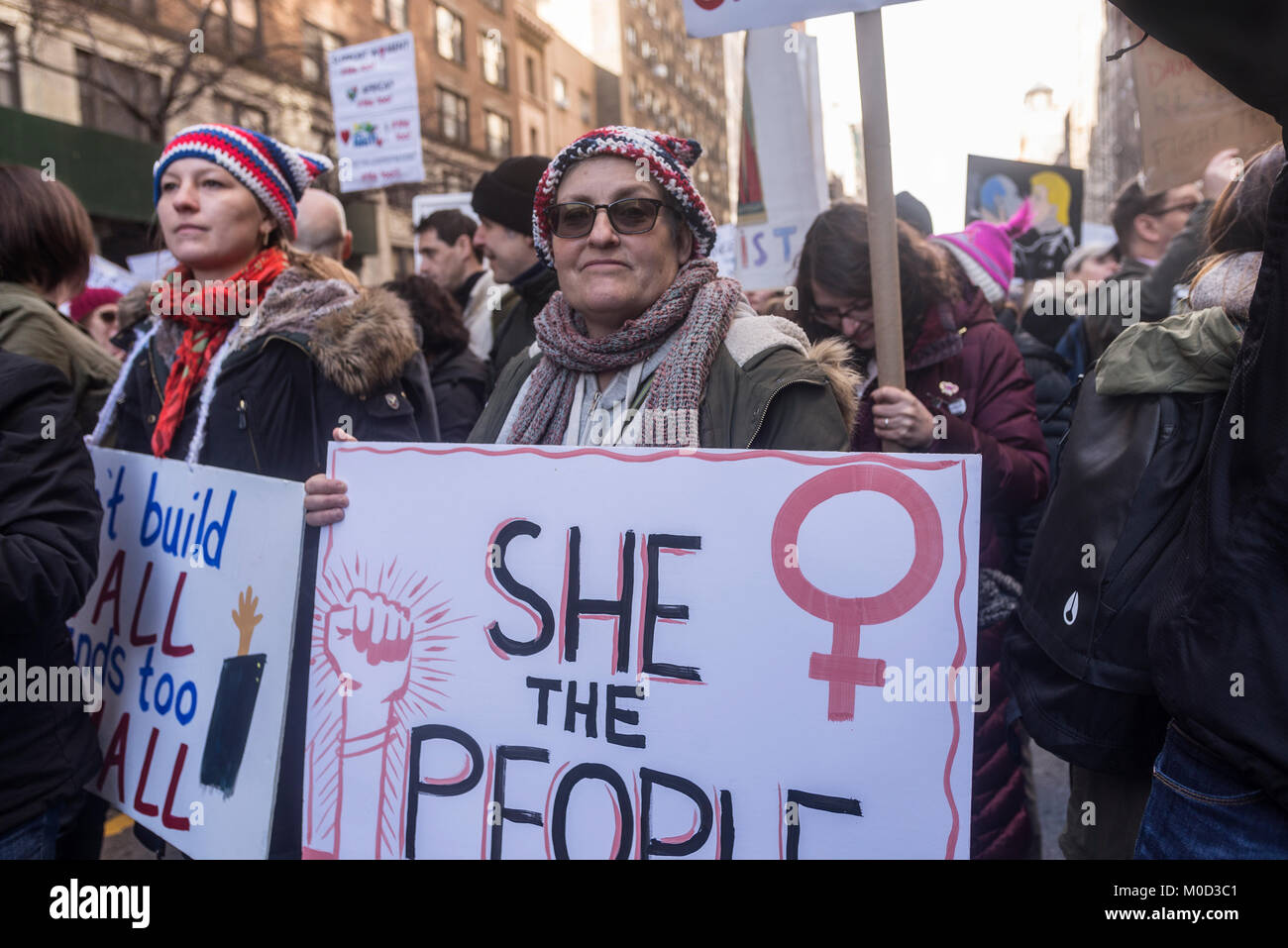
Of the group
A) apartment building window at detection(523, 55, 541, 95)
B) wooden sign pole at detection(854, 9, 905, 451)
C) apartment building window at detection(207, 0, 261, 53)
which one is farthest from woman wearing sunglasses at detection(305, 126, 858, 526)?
apartment building window at detection(523, 55, 541, 95)

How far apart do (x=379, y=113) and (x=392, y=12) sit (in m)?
20.3

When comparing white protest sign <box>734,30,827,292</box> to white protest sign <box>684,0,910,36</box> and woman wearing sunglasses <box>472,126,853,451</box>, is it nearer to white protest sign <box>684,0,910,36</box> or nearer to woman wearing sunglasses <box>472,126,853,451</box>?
white protest sign <box>684,0,910,36</box>

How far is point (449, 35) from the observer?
27.4 m

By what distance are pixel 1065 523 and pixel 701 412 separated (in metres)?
0.70

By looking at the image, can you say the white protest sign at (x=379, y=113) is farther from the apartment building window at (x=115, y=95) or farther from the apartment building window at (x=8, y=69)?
the apartment building window at (x=115, y=95)

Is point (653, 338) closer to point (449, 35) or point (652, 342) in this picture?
point (652, 342)

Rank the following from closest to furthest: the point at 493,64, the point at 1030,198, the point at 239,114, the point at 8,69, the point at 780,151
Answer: the point at 780,151
the point at 1030,198
the point at 8,69
the point at 239,114
the point at 493,64

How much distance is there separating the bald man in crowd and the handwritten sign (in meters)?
3.44

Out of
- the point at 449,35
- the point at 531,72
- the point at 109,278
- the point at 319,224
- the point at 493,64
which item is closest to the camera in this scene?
the point at 319,224

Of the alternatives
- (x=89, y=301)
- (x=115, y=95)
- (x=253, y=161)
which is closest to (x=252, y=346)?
(x=253, y=161)

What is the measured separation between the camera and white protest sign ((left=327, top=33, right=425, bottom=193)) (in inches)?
261

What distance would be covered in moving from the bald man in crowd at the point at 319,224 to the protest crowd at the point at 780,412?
0.88 metres
